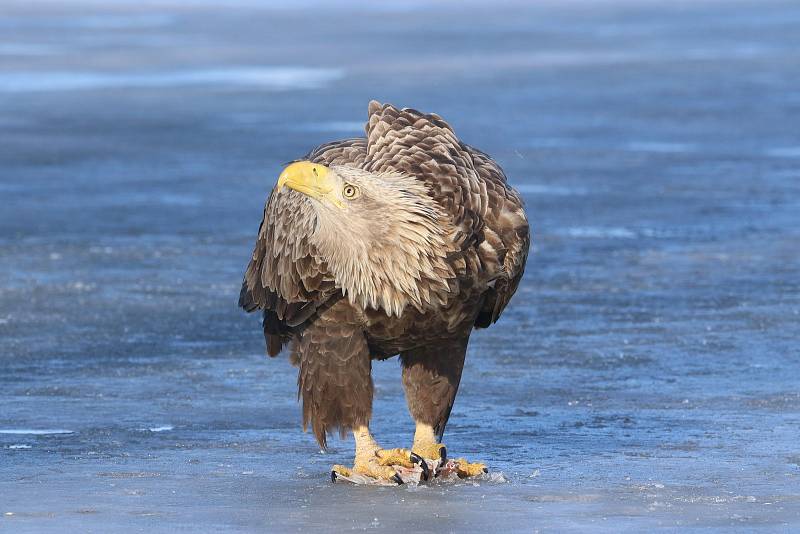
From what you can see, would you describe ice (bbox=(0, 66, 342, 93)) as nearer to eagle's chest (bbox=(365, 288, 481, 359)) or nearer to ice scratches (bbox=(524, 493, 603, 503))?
eagle's chest (bbox=(365, 288, 481, 359))

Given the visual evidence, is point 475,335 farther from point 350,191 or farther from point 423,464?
point 350,191

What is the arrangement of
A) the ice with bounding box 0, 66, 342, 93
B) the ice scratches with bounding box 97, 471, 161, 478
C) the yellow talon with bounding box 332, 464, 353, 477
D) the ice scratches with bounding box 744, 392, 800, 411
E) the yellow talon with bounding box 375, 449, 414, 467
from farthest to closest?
the ice with bounding box 0, 66, 342, 93
the ice scratches with bounding box 744, 392, 800, 411
the yellow talon with bounding box 375, 449, 414, 467
the yellow talon with bounding box 332, 464, 353, 477
the ice scratches with bounding box 97, 471, 161, 478

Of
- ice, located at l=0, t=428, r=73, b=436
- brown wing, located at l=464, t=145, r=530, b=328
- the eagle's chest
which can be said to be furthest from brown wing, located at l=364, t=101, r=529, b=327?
ice, located at l=0, t=428, r=73, b=436

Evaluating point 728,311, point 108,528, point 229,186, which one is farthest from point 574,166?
point 108,528

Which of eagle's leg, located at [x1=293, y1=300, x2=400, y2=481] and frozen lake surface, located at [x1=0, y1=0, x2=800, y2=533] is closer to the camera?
frozen lake surface, located at [x1=0, y1=0, x2=800, y2=533]

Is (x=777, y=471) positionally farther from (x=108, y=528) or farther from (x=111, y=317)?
(x=111, y=317)

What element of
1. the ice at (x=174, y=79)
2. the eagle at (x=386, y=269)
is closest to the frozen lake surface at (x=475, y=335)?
the ice at (x=174, y=79)

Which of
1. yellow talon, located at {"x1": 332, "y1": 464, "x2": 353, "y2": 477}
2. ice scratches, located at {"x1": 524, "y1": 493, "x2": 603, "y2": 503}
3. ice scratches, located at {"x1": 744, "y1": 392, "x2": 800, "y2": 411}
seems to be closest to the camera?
ice scratches, located at {"x1": 524, "y1": 493, "x2": 603, "y2": 503}

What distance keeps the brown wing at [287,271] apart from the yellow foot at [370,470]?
531 mm

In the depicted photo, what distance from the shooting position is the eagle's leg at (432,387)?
6.48 m

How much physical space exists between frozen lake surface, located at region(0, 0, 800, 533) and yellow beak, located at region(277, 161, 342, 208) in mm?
961

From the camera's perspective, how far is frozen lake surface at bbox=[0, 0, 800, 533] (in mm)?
5703

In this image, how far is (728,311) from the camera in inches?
361

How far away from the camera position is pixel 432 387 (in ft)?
21.4
